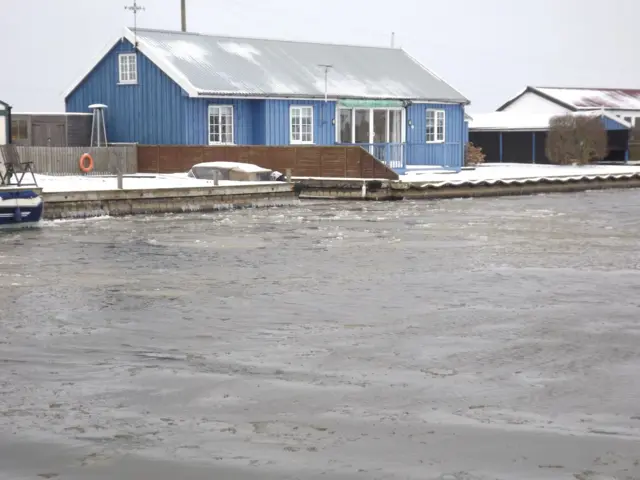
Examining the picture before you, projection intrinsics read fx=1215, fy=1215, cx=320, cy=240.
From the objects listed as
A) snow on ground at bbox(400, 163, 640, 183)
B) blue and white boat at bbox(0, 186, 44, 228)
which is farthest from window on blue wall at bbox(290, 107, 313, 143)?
blue and white boat at bbox(0, 186, 44, 228)

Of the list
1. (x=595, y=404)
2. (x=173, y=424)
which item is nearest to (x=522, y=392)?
(x=595, y=404)

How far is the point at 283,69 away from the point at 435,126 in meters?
7.12

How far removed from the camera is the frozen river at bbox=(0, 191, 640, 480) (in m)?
8.26

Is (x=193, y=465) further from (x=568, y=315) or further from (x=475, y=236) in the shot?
(x=475, y=236)

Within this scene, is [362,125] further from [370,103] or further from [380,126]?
[370,103]

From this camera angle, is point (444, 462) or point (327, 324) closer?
point (444, 462)

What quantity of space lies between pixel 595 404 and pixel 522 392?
2.11ft

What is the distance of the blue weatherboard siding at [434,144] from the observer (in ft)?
154

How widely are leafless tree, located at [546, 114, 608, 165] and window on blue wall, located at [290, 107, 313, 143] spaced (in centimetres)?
1623

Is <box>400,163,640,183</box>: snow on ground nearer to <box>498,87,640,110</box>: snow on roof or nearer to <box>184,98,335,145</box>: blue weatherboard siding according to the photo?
<box>184,98,335,145</box>: blue weatherboard siding

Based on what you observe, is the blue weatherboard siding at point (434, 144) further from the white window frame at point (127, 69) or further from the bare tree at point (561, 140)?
the white window frame at point (127, 69)

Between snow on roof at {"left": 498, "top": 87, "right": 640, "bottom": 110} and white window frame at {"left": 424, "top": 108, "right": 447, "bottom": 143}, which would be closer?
white window frame at {"left": 424, "top": 108, "right": 447, "bottom": 143}

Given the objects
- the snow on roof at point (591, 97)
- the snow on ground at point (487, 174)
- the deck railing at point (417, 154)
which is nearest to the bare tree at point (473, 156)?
the snow on ground at point (487, 174)

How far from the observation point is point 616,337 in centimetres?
1244
